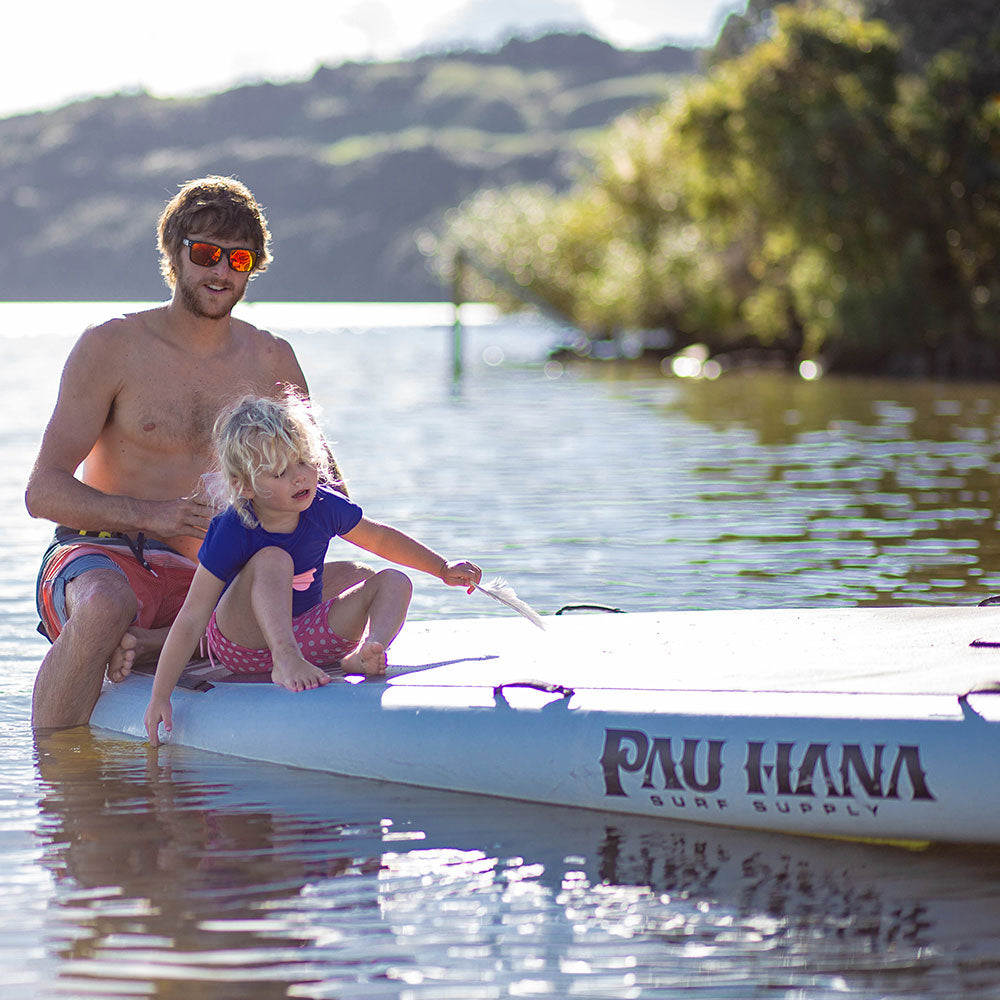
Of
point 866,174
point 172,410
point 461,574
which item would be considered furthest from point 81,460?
point 866,174

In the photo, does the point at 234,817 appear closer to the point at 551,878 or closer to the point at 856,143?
the point at 551,878

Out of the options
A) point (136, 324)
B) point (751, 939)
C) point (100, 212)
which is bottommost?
point (751, 939)

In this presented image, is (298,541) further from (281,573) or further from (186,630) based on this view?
(186,630)

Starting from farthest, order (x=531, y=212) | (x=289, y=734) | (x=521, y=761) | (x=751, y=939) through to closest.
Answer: (x=531, y=212) < (x=289, y=734) < (x=521, y=761) < (x=751, y=939)

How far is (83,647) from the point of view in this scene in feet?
15.5

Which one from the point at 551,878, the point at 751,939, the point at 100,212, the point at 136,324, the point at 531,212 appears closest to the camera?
the point at 751,939

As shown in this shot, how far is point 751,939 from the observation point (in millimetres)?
3326

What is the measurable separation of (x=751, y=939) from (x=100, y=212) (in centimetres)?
17526

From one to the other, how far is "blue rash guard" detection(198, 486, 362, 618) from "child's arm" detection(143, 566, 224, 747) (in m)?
0.04

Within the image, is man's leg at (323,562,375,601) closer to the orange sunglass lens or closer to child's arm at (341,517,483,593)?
child's arm at (341,517,483,593)

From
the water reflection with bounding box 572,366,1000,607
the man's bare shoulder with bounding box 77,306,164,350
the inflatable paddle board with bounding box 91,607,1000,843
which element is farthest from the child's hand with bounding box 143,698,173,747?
the water reflection with bounding box 572,366,1000,607

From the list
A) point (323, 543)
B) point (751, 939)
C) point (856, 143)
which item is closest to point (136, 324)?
point (323, 543)

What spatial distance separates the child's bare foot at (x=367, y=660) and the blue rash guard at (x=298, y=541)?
19cm

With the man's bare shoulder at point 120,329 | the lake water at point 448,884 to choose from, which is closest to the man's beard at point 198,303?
the man's bare shoulder at point 120,329
